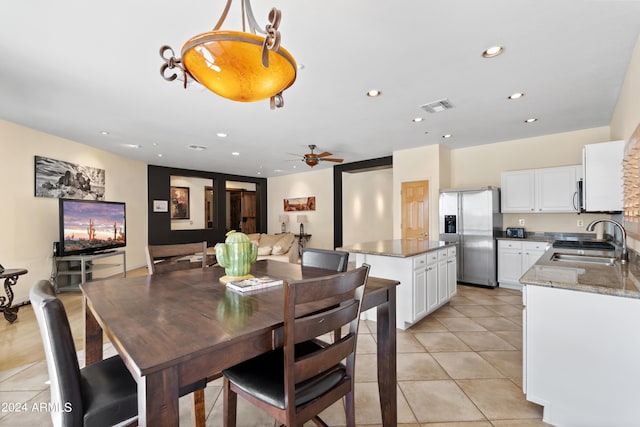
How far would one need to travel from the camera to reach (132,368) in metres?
0.84

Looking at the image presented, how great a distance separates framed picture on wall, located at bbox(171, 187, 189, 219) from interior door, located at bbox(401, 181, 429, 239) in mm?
6340

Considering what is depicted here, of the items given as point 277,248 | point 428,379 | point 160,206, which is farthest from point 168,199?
point 428,379

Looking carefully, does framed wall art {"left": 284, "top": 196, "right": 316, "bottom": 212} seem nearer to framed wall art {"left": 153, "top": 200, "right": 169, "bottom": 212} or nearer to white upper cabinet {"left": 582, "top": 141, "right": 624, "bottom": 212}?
framed wall art {"left": 153, "top": 200, "right": 169, "bottom": 212}

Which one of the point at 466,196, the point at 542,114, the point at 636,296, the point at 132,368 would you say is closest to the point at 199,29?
the point at 132,368

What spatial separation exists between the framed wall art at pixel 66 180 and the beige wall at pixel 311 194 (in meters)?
4.78

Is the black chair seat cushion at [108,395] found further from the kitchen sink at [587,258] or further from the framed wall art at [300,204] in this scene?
the framed wall art at [300,204]

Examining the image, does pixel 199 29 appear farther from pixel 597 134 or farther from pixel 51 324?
pixel 597 134

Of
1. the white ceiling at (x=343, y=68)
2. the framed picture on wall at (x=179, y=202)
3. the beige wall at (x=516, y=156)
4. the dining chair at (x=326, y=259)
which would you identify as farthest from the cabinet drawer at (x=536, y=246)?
the framed picture on wall at (x=179, y=202)

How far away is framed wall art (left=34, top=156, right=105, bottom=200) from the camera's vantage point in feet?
14.6

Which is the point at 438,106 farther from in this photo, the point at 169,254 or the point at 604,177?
the point at 169,254

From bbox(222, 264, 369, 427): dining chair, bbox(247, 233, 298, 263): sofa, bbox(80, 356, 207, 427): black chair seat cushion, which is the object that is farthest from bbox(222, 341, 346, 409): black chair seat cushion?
bbox(247, 233, 298, 263): sofa

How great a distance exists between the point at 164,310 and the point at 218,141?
4.33m

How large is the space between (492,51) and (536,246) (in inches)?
135

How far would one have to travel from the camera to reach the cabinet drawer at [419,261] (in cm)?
309
